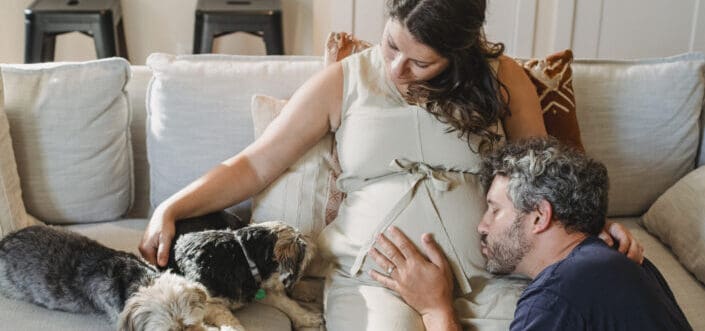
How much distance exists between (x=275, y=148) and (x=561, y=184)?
2.30ft

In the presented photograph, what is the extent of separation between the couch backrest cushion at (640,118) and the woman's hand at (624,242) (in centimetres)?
53

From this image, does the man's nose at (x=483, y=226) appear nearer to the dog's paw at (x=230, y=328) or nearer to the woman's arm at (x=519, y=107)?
the woman's arm at (x=519, y=107)

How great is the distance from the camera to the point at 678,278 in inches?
80.9

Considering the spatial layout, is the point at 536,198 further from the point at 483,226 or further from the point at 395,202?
the point at 395,202

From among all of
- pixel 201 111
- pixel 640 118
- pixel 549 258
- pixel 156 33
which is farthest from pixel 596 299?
pixel 156 33

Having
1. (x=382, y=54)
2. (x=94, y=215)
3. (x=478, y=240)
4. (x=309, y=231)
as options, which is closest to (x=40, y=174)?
(x=94, y=215)

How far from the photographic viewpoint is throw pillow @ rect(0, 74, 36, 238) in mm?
1915

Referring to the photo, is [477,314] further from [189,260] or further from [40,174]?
[40,174]

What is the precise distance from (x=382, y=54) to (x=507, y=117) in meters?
0.36

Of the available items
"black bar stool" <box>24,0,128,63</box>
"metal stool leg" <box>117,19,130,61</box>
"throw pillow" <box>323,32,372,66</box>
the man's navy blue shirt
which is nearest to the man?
the man's navy blue shirt

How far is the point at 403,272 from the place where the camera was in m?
1.77

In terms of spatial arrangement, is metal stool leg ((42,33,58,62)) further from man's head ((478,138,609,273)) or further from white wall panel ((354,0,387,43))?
man's head ((478,138,609,273))

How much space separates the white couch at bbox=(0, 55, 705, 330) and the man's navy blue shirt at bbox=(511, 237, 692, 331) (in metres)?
0.52

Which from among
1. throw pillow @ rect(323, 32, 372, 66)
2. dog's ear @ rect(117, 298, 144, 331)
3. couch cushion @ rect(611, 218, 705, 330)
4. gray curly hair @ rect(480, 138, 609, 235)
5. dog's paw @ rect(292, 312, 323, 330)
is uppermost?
throw pillow @ rect(323, 32, 372, 66)
